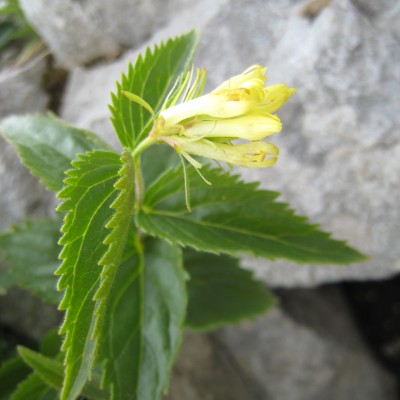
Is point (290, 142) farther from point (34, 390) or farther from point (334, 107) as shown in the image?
point (34, 390)

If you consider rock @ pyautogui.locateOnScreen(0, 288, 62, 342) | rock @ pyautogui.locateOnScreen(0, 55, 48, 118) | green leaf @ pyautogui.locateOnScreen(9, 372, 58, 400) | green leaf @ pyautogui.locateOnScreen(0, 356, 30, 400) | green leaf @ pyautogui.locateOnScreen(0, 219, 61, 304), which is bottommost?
rock @ pyautogui.locateOnScreen(0, 288, 62, 342)

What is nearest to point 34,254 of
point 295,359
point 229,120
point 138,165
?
point 138,165

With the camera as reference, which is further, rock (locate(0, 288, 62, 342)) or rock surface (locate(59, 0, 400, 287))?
rock (locate(0, 288, 62, 342))

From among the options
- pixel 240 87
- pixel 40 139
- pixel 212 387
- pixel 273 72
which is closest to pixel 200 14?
pixel 273 72

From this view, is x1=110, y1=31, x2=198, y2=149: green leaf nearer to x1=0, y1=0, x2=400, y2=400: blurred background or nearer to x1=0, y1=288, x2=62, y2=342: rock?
x1=0, y1=0, x2=400, y2=400: blurred background

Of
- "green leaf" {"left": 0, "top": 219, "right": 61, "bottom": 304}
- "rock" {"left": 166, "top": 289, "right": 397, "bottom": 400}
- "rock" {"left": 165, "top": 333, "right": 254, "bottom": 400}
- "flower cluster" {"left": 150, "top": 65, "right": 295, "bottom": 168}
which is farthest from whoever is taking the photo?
"rock" {"left": 166, "top": 289, "right": 397, "bottom": 400}

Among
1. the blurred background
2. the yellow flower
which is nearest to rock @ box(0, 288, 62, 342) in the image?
the blurred background

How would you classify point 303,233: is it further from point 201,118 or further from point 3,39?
point 3,39

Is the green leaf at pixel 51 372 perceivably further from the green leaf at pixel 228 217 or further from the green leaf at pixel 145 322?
the green leaf at pixel 228 217
